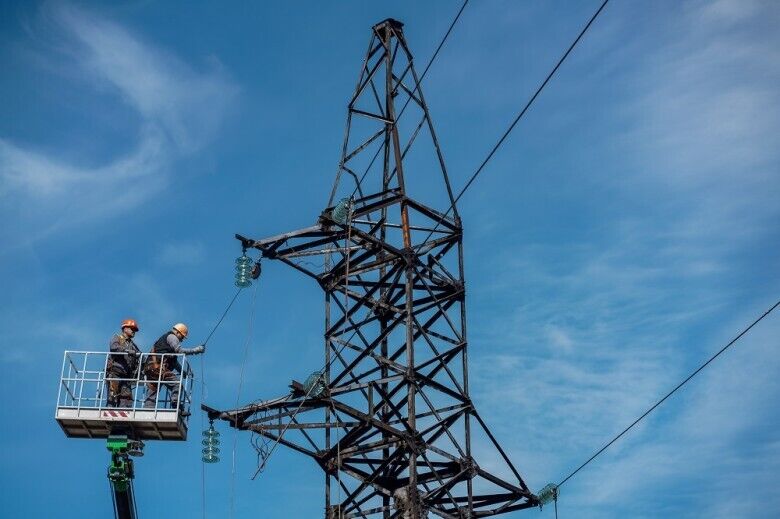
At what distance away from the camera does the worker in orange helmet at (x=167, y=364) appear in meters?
36.3

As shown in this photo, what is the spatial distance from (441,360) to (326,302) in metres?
4.42

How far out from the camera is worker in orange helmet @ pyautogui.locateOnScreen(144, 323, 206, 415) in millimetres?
36312

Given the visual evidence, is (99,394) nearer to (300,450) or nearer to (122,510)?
(122,510)

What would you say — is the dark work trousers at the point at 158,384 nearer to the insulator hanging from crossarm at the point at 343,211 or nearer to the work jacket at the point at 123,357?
the work jacket at the point at 123,357

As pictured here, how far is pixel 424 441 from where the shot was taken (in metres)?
38.6

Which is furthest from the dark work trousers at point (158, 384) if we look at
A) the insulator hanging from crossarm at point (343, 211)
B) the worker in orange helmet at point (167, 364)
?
the insulator hanging from crossarm at point (343, 211)

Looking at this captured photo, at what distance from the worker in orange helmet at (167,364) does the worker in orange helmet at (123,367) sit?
0.40 meters

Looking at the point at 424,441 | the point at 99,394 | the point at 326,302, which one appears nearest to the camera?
the point at 99,394

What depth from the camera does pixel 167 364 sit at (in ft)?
121

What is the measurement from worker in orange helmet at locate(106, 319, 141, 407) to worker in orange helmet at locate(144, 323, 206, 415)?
0.40 meters

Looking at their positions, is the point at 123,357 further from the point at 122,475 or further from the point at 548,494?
the point at 548,494

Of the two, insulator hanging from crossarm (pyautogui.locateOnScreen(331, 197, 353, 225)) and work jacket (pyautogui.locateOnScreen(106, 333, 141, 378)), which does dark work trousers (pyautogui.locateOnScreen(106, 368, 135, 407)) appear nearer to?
work jacket (pyautogui.locateOnScreen(106, 333, 141, 378))

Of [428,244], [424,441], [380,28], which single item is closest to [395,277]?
[428,244]

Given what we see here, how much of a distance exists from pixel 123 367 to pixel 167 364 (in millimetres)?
1158
